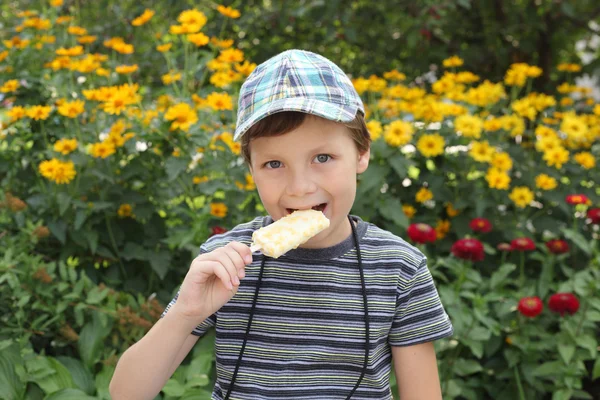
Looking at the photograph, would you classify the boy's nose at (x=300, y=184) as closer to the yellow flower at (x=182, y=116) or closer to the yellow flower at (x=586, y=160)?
the yellow flower at (x=182, y=116)

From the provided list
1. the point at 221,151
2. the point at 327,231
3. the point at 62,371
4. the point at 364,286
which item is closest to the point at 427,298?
the point at 364,286

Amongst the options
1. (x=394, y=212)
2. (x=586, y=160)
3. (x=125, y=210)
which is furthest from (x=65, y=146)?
(x=586, y=160)

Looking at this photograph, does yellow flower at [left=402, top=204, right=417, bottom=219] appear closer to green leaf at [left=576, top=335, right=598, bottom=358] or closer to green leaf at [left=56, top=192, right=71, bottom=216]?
green leaf at [left=576, top=335, right=598, bottom=358]

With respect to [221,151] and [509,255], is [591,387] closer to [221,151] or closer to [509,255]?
[509,255]

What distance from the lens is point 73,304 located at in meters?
2.38

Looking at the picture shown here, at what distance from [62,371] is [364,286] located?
117 cm

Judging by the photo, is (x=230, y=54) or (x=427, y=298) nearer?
(x=427, y=298)

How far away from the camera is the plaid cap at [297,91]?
1.31 meters

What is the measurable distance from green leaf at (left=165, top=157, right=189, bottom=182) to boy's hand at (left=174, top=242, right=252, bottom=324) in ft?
4.13

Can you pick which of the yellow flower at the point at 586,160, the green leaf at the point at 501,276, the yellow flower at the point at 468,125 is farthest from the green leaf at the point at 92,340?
the yellow flower at the point at 586,160

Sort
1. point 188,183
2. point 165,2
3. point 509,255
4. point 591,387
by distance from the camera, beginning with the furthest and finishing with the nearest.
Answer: point 165,2 → point 509,255 → point 591,387 → point 188,183

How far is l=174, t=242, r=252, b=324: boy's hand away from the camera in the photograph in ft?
4.19

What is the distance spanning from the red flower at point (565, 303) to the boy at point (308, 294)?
1096 millimetres

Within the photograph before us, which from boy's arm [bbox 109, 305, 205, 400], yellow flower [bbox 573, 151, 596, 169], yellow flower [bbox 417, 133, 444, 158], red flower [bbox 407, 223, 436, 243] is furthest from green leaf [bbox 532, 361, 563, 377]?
boy's arm [bbox 109, 305, 205, 400]
